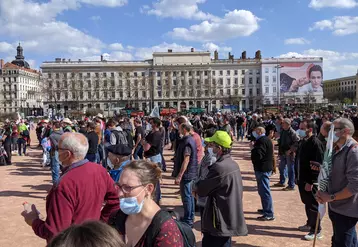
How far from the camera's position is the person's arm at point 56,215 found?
2.50 meters

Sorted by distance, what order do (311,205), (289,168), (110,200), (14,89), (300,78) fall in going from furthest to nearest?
(14,89), (300,78), (289,168), (311,205), (110,200)

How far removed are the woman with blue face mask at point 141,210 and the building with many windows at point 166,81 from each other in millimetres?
84037

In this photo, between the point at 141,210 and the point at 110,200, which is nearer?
the point at 141,210

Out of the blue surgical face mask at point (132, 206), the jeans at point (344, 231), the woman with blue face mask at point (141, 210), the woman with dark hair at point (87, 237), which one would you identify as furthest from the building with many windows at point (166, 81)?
the woman with dark hair at point (87, 237)

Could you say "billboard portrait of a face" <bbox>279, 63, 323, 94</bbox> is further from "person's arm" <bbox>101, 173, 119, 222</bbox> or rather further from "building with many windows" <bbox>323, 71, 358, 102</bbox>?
"person's arm" <bbox>101, 173, 119, 222</bbox>

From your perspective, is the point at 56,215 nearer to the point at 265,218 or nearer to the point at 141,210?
the point at 141,210

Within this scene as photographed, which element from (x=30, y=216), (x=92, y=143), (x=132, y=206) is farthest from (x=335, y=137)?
(x=92, y=143)

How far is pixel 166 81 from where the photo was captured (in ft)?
292

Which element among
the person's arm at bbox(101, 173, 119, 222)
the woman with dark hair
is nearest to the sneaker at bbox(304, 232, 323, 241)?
the person's arm at bbox(101, 173, 119, 222)

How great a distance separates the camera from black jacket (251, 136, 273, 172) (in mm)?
6004

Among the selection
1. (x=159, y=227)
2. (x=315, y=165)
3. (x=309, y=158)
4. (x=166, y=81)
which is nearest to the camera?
(x=159, y=227)

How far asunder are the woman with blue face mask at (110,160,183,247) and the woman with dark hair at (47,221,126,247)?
2.37ft

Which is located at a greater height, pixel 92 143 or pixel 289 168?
pixel 92 143

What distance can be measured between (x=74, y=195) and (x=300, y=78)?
301 ft
